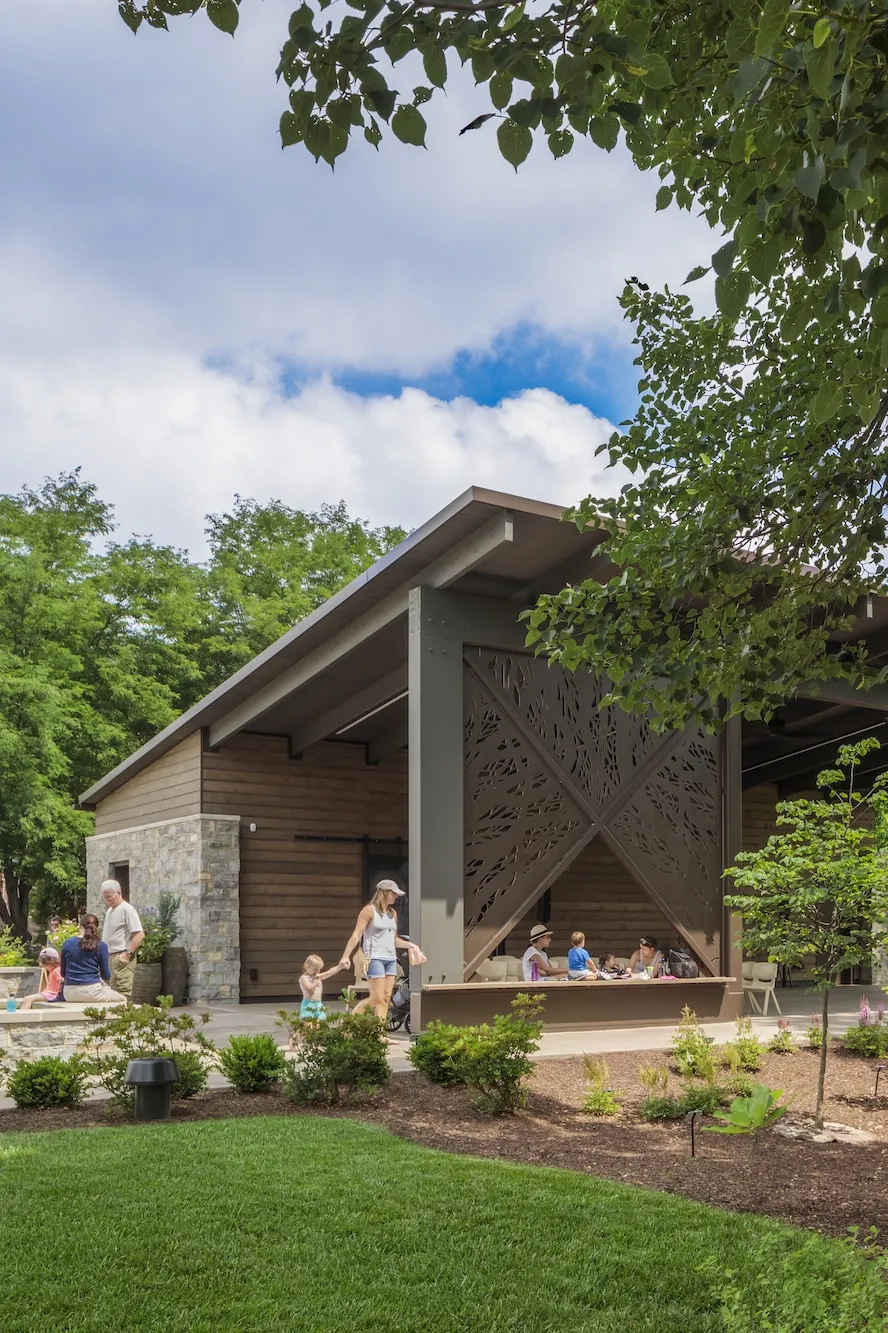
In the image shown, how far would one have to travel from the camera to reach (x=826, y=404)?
2857 millimetres

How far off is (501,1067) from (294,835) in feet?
29.0

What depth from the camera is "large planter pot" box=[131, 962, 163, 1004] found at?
14.7m

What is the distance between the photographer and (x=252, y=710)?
1434cm

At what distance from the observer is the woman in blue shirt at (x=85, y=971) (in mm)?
9094

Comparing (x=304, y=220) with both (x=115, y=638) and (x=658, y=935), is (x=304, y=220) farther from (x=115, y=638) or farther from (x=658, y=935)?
(x=115, y=638)

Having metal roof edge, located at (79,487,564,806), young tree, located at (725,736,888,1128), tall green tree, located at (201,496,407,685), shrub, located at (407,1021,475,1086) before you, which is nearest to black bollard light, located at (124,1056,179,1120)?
shrub, located at (407,1021,475,1086)

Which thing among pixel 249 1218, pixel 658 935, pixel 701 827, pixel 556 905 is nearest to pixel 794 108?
pixel 249 1218

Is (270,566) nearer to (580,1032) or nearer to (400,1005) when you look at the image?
(400,1005)

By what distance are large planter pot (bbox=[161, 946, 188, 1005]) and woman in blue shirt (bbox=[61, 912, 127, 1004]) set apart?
5911mm

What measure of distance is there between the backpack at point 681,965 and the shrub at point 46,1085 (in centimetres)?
797

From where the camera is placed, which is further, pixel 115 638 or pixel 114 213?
pixel 115 638

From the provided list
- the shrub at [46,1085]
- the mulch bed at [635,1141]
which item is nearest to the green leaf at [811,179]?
the mulch bed at [635,1141]

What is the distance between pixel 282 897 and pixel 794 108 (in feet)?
46.7

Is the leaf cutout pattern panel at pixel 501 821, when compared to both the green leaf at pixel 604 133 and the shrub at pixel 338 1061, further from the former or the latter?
the green leaf at pixel 604 133
